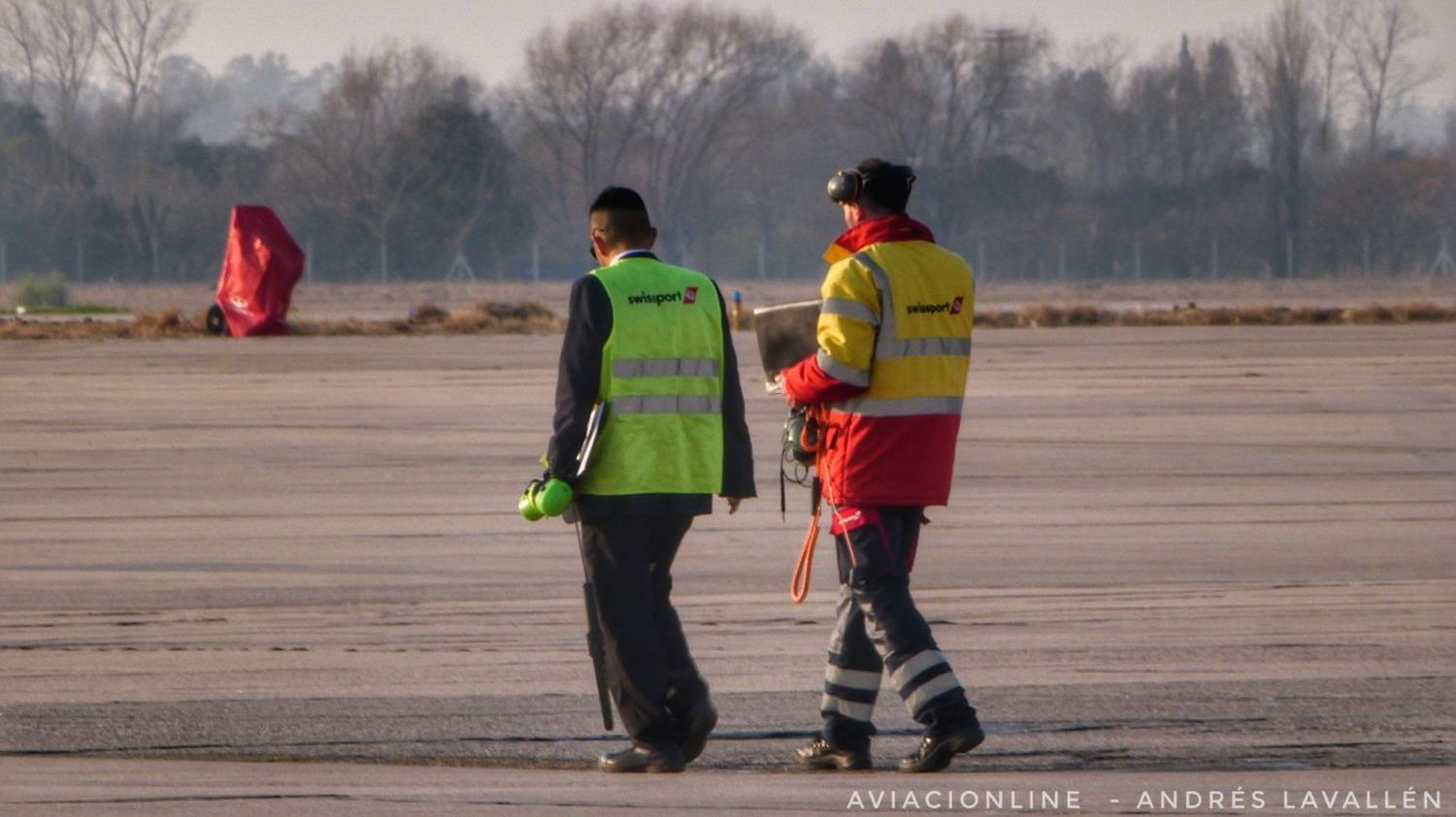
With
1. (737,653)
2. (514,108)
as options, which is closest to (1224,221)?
(514,108)

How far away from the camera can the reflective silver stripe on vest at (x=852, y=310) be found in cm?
582

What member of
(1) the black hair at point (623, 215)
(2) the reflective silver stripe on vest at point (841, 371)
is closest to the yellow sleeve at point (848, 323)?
(2) the reflective silver stripe on vest at point (841, 371)

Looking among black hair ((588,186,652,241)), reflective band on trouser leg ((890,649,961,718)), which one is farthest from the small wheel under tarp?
reflective band on trouser leg ((890,649,961,718))

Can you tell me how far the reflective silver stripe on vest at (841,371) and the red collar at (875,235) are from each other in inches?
12.8

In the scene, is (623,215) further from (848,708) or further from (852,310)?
(848,708)

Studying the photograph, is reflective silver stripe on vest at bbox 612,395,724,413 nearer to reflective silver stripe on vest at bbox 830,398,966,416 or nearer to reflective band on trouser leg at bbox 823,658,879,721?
reflective silver stripe on vest at bbox 830,398,966,416

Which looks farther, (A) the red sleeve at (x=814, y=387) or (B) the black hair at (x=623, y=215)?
(B) the black hair at (x=623, y=215)

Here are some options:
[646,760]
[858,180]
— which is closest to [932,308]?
[858,180]

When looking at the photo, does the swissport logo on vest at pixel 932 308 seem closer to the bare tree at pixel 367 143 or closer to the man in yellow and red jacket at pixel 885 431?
the man in yellow and red jacket at pixel 885 431

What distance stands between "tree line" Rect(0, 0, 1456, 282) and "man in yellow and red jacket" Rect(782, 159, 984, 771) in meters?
60.9

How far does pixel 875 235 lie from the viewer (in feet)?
19.4

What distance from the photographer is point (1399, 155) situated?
75062 millimetres

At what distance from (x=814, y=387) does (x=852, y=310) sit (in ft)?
0.88

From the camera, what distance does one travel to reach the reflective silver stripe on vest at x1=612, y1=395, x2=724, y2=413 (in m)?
5.92
